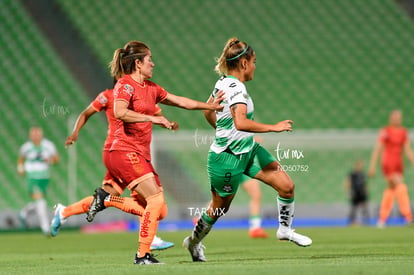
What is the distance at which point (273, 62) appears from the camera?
74.0 feet

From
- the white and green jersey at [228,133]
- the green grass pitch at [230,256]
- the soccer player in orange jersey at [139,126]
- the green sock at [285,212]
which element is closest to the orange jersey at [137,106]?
the soccer player in orange jersey at [139,126]

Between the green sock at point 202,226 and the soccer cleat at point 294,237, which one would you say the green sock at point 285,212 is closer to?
the soccer cleat at point 294,237

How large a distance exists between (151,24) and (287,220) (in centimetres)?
1484

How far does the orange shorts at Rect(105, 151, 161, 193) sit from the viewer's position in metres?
8.20

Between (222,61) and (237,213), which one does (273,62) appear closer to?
(237,213)

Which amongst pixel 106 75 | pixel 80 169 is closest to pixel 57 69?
pixel 106 75

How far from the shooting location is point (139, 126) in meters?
8.59

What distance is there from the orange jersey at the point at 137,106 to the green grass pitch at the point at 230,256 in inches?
44.1

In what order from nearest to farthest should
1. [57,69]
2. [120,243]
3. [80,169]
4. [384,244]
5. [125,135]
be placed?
[125,135] < [384,244] < [120,243] < [80,169] < [57,69]

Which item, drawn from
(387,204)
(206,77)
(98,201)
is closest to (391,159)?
(387,204)

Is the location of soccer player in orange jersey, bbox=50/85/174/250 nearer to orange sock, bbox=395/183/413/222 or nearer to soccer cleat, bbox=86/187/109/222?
soccer cleat, bbox=86/187/109/222

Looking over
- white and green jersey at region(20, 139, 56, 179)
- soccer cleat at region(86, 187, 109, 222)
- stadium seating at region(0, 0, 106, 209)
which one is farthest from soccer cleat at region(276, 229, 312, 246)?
stadium seating at region(0, 0, 106, 209)

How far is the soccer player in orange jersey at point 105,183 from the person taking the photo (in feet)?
30.8

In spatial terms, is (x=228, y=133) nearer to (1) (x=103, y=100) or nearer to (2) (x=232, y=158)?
(2) (x=232, y=158)
